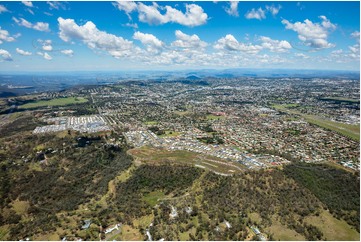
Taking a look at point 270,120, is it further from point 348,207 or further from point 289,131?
point 348,207

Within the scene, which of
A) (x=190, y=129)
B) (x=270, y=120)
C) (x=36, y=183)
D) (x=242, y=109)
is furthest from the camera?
(x=242, y=109)

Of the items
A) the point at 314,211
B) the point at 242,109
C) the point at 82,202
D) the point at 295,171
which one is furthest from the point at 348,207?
the point at 242,109

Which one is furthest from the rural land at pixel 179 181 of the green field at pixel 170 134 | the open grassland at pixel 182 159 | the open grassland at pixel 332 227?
the green field at pixel 170 134

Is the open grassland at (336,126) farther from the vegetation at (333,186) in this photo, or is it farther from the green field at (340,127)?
the vegetation at (333,186)

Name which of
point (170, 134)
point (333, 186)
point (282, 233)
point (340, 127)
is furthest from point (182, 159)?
point (340, 127)

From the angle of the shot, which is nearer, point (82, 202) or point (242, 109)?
point (82, 202)

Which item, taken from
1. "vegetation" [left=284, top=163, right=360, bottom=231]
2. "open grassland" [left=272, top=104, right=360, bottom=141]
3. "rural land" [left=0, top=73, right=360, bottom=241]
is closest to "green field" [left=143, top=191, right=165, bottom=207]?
"rural land" [left=0, top=73, right=360, bottom=241]
